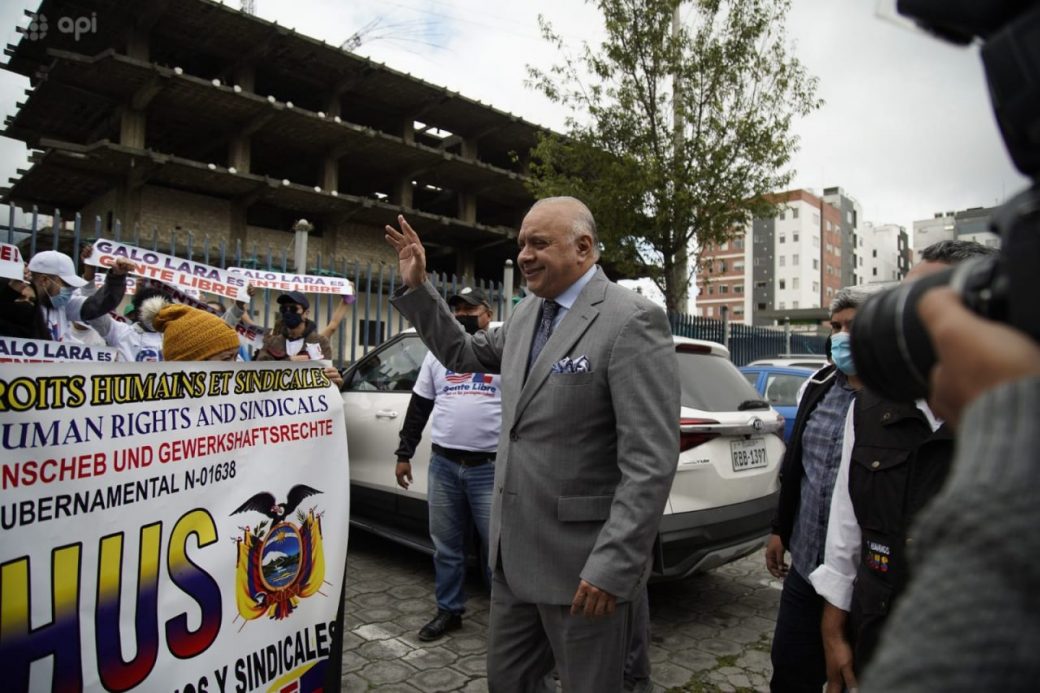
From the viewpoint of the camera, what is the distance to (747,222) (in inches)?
437

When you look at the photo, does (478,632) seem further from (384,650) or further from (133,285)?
(133,285)

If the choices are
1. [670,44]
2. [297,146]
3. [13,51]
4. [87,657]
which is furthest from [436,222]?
[87,657]

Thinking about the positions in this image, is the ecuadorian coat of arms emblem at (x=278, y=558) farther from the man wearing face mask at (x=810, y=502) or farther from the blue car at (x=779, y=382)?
the blue car at (x=779, y=382)

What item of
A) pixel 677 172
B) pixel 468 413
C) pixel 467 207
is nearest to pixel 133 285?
pixel 468 413

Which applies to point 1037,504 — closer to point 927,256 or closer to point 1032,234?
point 1032,234

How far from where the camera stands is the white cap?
15.4 ft

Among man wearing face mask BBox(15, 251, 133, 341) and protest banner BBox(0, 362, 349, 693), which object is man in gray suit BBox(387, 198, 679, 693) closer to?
protest banner BBox(0, 362, 349, 693)

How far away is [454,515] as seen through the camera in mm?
3896

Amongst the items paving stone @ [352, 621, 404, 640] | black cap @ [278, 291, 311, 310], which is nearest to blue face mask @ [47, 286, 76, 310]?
black cap @ [278, 291, 311, 310]

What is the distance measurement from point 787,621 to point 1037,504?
2.06 meters

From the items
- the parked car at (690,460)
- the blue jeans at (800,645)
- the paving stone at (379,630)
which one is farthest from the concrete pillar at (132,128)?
the blue jeans at (800,645)

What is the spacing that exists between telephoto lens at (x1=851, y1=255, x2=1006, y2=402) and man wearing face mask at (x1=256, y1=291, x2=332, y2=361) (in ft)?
16.3

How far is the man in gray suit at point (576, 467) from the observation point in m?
1.91

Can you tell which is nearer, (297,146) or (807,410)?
(807,410)
